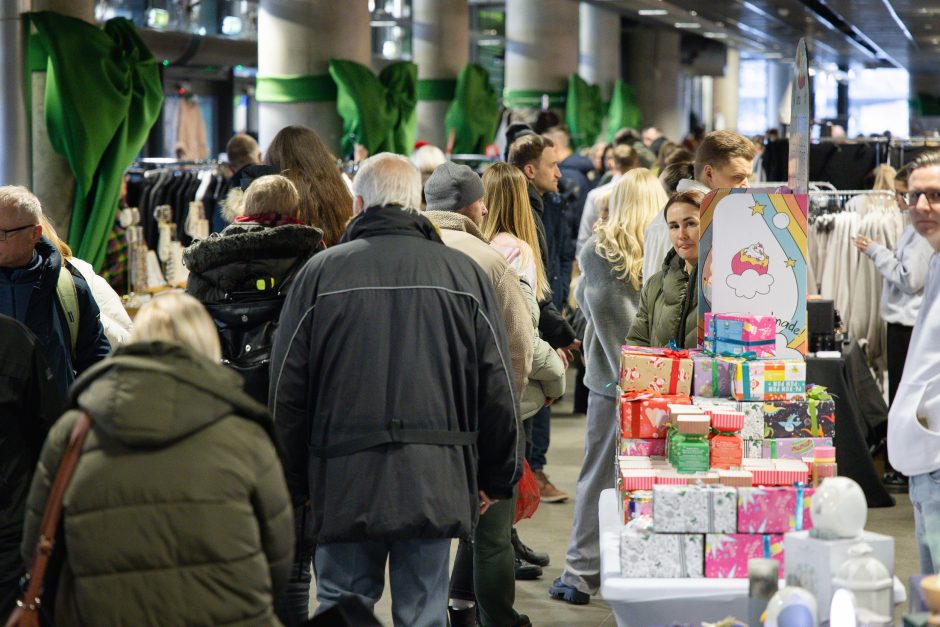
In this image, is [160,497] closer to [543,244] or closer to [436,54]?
[543,244]

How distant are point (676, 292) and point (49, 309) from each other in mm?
1920

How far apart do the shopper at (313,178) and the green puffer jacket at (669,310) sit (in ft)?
3.69

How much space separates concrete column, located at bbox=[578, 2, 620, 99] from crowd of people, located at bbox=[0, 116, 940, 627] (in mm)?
15154

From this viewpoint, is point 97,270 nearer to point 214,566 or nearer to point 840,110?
point 214,566

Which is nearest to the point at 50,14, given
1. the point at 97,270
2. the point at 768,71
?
the point at 97,270

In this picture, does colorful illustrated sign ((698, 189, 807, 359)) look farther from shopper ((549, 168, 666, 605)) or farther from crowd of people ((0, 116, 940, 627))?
shopper ((549, 168, 666, 605))

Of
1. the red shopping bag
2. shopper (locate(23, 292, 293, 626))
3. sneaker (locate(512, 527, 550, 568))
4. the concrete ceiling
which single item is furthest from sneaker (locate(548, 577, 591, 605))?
the concrete ceiling

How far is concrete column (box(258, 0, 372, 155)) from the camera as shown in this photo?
9062 millimetres

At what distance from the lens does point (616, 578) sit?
9.71 feet

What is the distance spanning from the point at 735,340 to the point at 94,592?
1834 millimetres

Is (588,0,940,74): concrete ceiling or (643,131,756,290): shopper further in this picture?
(588,0,940,74): concrete ceiling

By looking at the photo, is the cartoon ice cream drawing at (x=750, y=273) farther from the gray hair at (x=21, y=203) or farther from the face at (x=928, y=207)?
the gray hair at (x=21, y=203)

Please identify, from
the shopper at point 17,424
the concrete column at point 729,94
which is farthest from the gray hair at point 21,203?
the concrete column at point 729,94

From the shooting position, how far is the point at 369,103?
916 centimetres
